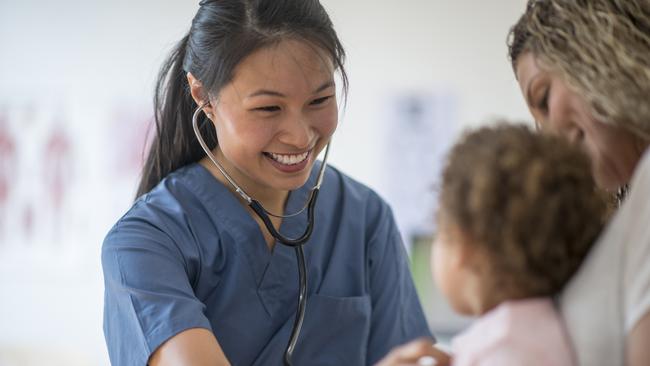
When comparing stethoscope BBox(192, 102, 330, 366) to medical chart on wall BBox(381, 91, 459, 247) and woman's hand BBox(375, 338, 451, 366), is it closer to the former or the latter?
woman's hand BBox(375, 338, 451, 366)

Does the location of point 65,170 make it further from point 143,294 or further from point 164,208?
point 143,294

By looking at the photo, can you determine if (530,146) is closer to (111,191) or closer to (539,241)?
(539,241)

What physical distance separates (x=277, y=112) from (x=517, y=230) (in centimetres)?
69

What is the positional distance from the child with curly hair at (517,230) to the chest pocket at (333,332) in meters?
0.64

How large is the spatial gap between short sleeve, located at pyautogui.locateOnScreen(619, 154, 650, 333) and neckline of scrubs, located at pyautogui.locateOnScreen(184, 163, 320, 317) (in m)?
0.79

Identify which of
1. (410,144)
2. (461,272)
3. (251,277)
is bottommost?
(410,144)

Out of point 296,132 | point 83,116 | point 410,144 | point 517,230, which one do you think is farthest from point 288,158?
point 83,116

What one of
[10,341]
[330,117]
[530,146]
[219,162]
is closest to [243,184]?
[219,162]

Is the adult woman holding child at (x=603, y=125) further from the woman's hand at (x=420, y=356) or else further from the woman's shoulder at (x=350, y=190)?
the woman's shoulder at (x=350, y=190)

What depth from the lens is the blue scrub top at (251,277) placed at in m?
1.32

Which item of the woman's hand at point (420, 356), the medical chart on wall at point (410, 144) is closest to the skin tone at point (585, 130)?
the woman's hand at point (420, 356)

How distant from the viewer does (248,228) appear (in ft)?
4.95

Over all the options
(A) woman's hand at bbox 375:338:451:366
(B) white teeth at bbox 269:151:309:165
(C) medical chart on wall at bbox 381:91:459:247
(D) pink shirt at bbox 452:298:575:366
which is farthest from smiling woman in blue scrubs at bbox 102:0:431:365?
(C) medical chart on wall at bbox 381:91:459:247

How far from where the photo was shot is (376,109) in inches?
138
